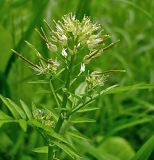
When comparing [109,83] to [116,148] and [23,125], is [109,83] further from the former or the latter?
[23,125]

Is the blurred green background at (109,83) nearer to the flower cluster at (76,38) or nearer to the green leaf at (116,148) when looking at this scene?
the green leaf at (116,148)

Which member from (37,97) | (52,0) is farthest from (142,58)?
(37,97)

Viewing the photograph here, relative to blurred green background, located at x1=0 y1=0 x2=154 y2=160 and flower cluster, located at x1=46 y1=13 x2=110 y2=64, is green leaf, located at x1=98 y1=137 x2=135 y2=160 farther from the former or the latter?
flower cluster, located at x1=46 y1=13 x2=110 y2=64

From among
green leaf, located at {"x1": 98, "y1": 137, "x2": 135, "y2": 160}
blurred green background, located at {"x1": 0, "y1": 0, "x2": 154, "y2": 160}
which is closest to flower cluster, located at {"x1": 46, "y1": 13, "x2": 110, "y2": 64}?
blurred green background, located at {"x1": 0, "y1": 0, "x2": 154, "y2": 160}

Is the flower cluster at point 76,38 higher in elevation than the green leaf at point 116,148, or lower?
higher

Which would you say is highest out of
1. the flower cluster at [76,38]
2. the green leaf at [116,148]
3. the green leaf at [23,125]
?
the flower cluster at [76,38]

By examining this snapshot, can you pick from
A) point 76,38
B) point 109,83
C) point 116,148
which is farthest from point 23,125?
point 109,83

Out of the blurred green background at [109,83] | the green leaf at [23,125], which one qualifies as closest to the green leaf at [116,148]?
the blurred green background at [109,83]

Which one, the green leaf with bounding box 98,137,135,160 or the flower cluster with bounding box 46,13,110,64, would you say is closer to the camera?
the flower cluster with bounding box 46,13,110,64
